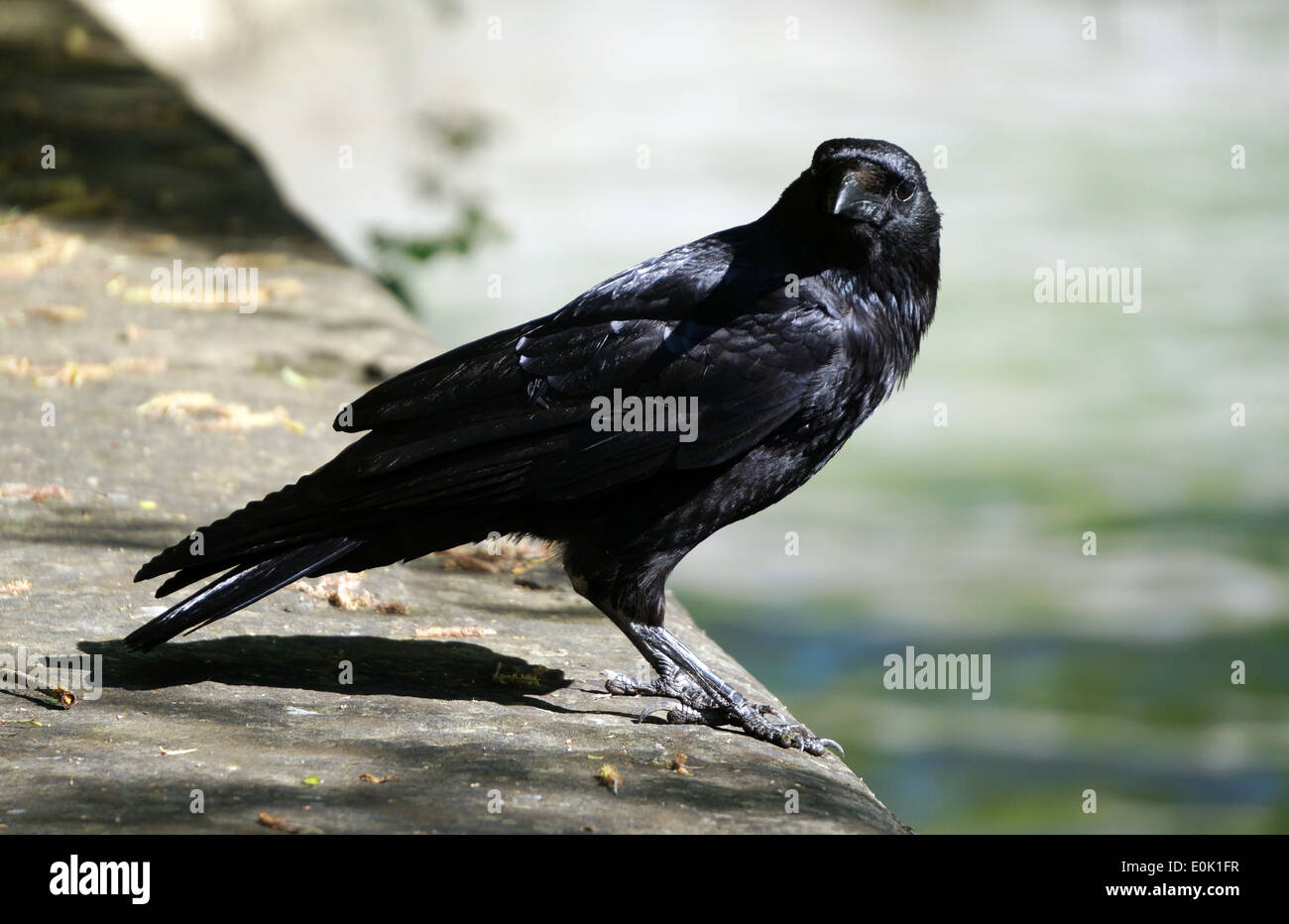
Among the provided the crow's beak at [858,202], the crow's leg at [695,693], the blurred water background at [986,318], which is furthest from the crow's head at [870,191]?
the blurred water background at [986,318]

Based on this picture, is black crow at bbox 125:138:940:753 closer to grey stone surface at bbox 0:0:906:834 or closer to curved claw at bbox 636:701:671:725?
curved claw at bbox 636:701:671:725

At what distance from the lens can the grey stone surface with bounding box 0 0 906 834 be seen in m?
2.75

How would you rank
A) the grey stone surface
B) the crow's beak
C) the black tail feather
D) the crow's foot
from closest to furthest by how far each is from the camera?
the grey stone surface < the black tail feather < the crow's foot < the crow's beak

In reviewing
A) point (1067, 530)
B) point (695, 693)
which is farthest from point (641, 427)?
point (1067, 530)

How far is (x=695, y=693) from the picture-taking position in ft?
12.0

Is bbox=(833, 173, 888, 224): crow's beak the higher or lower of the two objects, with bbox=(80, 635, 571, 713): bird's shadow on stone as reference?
higher

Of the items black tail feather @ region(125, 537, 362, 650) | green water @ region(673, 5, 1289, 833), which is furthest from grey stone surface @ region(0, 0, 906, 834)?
green water @ region(673, 5, 1289, 833)

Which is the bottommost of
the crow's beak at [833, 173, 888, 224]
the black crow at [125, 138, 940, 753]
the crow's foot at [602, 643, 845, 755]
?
the crow's foot at [602, 643, 845, 755]

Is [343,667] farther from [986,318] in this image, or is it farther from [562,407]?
[986,318]

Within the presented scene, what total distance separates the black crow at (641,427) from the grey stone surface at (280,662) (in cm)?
26

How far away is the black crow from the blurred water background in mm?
5692

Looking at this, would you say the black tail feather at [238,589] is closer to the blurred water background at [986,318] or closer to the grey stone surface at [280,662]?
the grey stone surface at [280,662]
